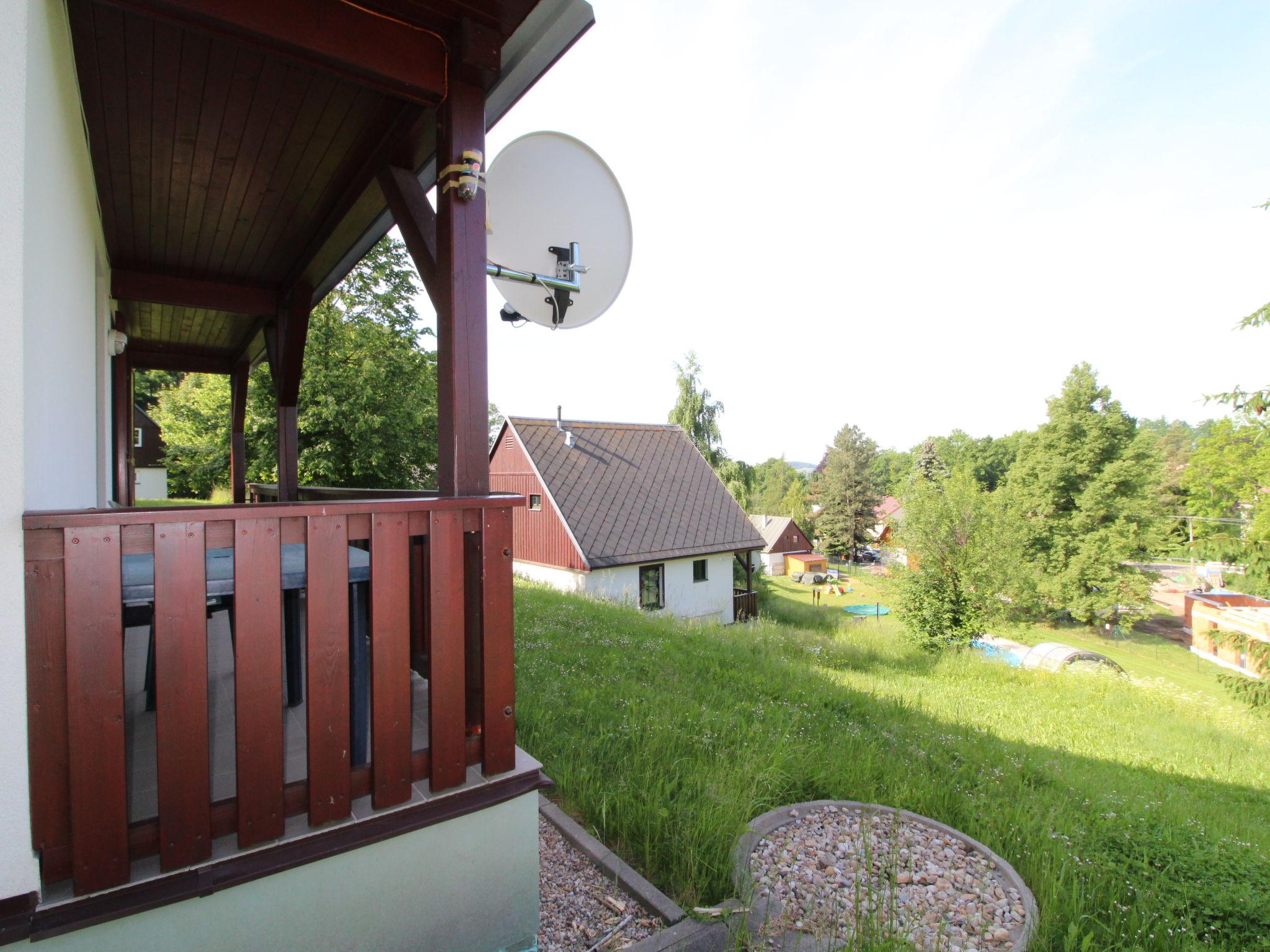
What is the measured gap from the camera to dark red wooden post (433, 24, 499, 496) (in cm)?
184

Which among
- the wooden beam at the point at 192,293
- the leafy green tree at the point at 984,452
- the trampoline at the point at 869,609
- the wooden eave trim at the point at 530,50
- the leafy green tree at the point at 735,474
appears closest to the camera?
the wooden eave trim at the point at 530,50

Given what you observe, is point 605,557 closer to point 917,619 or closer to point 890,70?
point 917,619

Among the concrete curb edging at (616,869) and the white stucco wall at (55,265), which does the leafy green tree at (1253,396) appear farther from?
the white stucco wall at (55,265)

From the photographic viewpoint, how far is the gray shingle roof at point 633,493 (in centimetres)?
1497

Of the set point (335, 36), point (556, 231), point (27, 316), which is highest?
point (335, 36)

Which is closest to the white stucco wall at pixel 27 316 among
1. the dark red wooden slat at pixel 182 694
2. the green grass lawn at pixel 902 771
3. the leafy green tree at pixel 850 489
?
the dark red wooden slat at pixel 182 694

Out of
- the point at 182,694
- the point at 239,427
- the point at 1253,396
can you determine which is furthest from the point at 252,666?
the point at 1253,396

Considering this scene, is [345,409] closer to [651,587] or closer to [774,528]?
[651,587]

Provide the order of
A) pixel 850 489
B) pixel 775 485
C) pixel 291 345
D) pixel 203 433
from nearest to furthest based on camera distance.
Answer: pixel 291 345
pixel 203 433
pixel 850 489
pixel 775 485

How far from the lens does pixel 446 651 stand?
173 centimetres

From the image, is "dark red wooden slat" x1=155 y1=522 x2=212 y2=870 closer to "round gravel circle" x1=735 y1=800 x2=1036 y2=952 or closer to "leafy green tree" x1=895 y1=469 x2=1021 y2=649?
"round gravel circle" x1=735 y1=800 x2=1036 y2=952

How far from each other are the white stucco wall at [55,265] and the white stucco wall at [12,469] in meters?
0.05

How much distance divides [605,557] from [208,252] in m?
11.4

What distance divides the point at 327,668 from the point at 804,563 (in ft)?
115
